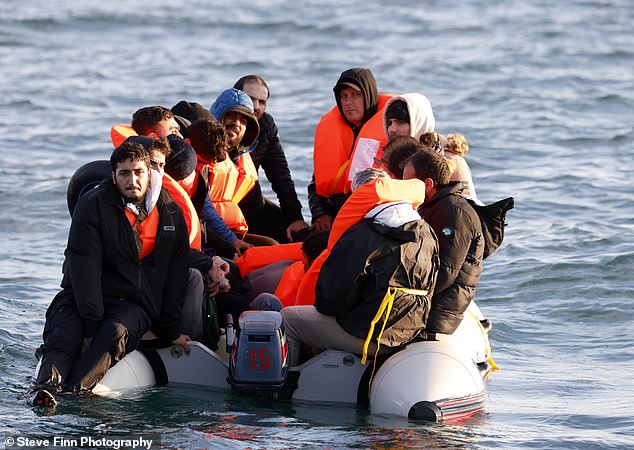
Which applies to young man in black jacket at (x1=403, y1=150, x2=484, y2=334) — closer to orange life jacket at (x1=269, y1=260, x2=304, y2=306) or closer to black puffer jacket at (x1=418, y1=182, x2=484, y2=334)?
black puffer jacket at (x1=418, y1=182, x2=484, y2=334)

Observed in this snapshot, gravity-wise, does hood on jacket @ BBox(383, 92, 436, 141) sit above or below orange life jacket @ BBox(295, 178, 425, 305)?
A: above

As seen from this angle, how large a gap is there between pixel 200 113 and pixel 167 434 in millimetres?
2916

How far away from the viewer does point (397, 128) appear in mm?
7617

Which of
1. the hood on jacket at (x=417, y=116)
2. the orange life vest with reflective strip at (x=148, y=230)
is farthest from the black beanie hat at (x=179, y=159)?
the hood on jacket at (x=417, y=116)

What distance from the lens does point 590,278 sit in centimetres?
1080

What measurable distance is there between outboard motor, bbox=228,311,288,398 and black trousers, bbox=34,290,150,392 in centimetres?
59

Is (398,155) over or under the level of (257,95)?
under

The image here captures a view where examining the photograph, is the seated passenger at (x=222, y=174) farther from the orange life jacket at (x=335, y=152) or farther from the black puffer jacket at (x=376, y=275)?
the black puffer jacket at (x=376, y=275)

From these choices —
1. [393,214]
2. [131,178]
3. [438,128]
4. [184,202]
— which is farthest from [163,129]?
[438,128]

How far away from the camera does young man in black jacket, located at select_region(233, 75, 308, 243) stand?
8.59 m

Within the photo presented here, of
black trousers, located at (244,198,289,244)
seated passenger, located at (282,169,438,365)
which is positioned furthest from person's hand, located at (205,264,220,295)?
black trousers, located at (244,198,289,244)

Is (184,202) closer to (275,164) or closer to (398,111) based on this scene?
(398,111)

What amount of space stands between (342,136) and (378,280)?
2223 millimetres

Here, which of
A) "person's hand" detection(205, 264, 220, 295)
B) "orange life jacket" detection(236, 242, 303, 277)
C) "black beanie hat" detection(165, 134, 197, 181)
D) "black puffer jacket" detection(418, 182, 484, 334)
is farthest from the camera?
"orange life jacket" detection(236, 242, 303, 277)
